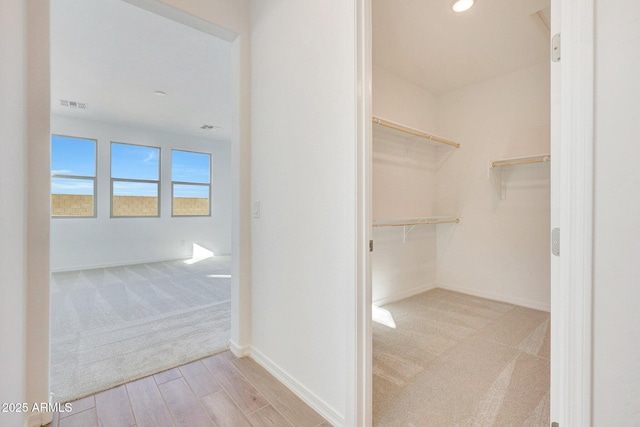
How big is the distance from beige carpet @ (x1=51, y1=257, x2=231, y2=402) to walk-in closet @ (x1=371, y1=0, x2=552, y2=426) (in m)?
1.59

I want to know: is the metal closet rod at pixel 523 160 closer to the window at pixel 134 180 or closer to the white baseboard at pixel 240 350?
the white baseboard at pixel 240 350

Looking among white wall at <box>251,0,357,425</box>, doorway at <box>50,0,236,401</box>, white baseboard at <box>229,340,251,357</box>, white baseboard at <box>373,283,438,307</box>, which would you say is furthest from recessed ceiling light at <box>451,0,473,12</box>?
white baseboard at <box>229,340,251,357</box>

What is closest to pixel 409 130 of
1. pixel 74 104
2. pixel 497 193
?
pixel 497 193

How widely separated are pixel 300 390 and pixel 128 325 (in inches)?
78.8

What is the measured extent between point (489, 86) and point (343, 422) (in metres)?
3.87

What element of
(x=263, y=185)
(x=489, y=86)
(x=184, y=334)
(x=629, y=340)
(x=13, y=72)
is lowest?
(x=184, y=334)

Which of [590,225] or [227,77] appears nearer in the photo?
[590,225]

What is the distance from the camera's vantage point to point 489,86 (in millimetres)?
3416

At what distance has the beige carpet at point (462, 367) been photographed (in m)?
1.50

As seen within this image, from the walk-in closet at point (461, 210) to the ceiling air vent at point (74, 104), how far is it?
4.59 meters

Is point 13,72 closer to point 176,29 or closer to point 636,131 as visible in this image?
point 176,29

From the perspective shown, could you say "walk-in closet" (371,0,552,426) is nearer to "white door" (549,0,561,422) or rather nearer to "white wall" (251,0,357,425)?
"white wall" (251,0,357,425)

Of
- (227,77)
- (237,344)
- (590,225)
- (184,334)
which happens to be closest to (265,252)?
(237,344)

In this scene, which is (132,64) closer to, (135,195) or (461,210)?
(135,195)
